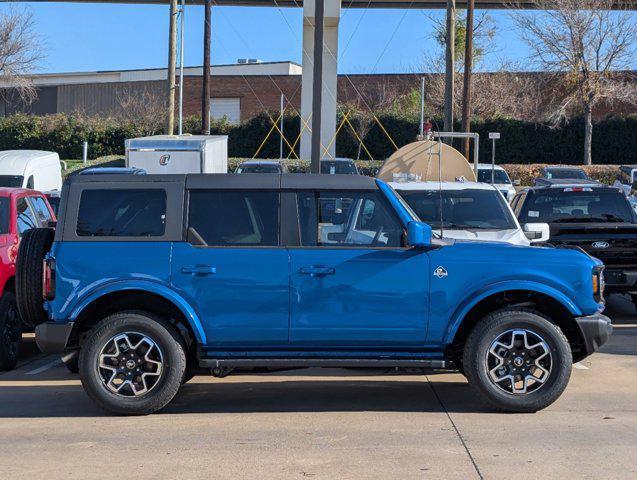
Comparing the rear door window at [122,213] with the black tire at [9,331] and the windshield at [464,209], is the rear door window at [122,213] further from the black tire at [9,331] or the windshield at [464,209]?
the windshield at [464,209]

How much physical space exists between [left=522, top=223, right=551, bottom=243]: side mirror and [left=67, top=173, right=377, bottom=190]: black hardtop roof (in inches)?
175

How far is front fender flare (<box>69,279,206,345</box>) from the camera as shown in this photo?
7715 millimetres

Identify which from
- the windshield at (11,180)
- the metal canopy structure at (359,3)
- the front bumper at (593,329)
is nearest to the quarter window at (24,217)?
the front bumper at (593,329)

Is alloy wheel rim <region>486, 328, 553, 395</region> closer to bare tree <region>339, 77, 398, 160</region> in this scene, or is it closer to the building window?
bare tree <region>339, 77, 398, 160</region>

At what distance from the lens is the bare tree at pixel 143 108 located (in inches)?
2045

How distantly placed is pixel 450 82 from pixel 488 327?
72.0ft

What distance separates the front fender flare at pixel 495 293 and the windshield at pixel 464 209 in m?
4.32

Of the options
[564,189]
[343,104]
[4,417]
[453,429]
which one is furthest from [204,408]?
[343,104]

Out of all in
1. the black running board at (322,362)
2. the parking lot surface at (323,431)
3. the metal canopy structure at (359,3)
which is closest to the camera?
the parking lot surface at (323,431)

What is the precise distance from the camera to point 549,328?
25.5 feet

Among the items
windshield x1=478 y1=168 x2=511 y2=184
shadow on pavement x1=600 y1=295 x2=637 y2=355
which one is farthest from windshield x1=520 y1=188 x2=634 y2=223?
windshield x1=478 y1=168 x2=511 y2=184

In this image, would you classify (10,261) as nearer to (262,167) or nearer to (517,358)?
(517,358)

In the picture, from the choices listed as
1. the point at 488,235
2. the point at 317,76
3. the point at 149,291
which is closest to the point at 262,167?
the point at 317,76

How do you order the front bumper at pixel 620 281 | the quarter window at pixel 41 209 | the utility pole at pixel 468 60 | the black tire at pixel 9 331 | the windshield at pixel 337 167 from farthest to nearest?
the windshield at pixel 337 167 → the utility pole at pixel 468 60 → the front bumper at pixel 620 281 → the quarter window at pixel 41 209 → the black tire at pixel 9 331
